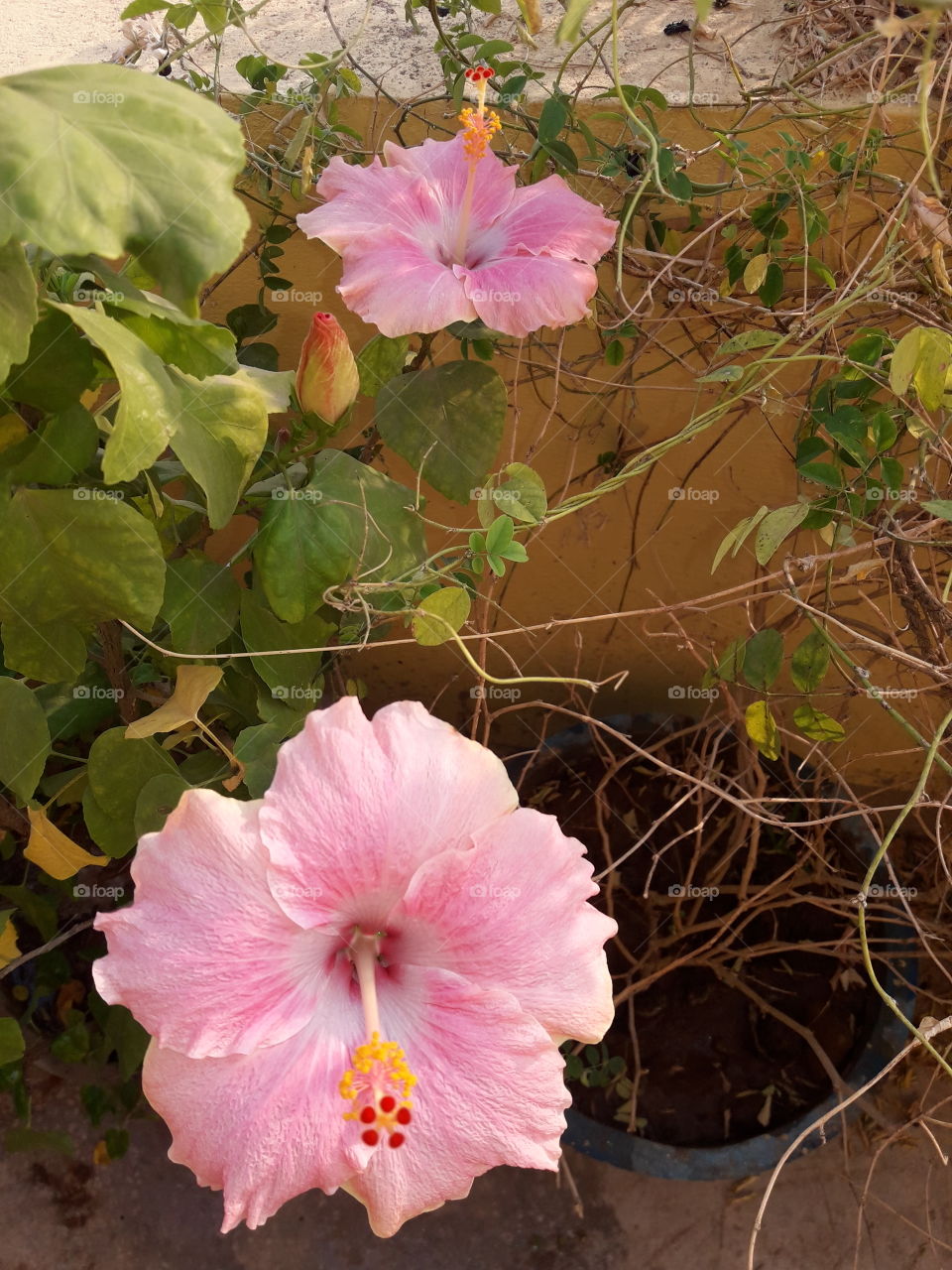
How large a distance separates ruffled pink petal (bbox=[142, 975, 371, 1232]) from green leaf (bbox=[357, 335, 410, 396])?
0.59m

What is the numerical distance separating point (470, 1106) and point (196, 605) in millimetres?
440

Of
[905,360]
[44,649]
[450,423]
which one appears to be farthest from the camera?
[450,423]

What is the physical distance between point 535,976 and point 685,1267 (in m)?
0.98

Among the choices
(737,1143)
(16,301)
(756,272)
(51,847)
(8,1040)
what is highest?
(16,301)

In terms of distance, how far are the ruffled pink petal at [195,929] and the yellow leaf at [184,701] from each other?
Result: 20cm

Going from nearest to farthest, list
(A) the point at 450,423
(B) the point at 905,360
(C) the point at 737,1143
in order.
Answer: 1. (B) the point at 905,360
2. (A) the point at 450,423
3. (C) the point at 737,1143

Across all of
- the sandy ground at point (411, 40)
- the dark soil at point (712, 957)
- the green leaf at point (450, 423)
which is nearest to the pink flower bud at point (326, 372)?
the green leaf at point (450, 423)

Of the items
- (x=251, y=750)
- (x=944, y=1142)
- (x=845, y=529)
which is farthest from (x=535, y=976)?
(x=944, y=1142)

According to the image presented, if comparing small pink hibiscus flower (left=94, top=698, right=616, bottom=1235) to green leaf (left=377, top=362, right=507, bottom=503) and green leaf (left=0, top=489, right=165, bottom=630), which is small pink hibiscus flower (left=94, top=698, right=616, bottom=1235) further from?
green leaf (left=377, top=362, right=507, bottom=503)

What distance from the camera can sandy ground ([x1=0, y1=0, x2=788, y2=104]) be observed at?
4.07 ft

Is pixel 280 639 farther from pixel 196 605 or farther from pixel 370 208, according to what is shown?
pixel 370 208

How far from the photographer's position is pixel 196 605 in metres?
0.86

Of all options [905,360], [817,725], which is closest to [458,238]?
[905,360]

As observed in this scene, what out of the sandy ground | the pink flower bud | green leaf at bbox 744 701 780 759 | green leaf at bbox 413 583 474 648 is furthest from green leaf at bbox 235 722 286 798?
the sandy ground
